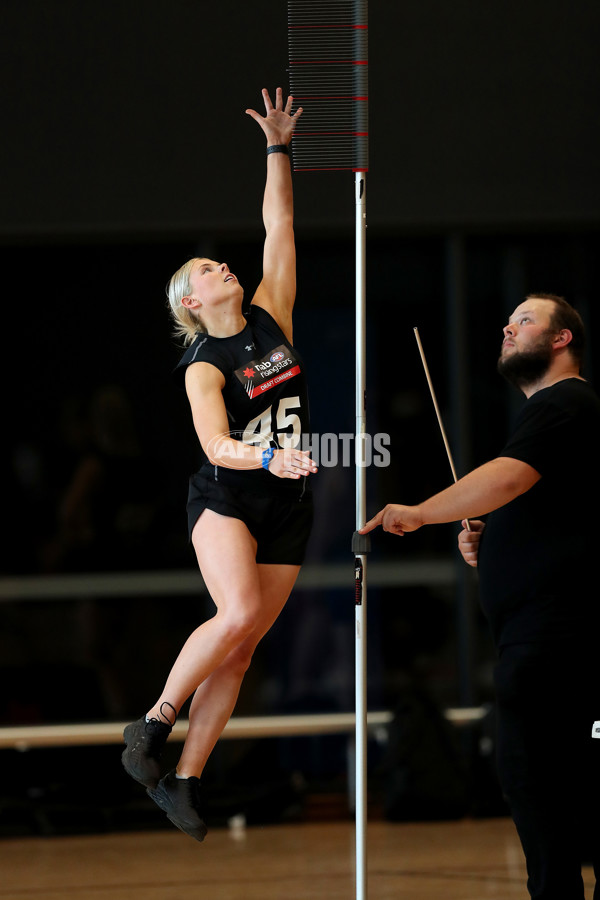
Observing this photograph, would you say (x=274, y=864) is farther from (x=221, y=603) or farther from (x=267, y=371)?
(x=267, y=371)

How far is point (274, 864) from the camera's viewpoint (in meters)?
4.71

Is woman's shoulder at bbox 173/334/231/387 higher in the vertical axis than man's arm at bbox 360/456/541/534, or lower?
higher

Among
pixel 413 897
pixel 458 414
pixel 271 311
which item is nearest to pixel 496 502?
pixel 271 311

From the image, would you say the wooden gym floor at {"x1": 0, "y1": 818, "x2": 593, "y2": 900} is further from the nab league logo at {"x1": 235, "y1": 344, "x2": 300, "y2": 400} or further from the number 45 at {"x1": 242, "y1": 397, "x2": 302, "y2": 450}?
the nab league logo at {"x1": 235, "y1": 344, "x2": 300, "y2": 400}

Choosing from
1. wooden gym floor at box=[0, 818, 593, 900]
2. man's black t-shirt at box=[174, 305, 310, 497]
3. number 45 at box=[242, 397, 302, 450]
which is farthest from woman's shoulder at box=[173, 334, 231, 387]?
wooden gym floor at box=[0, 818, 593, 900]

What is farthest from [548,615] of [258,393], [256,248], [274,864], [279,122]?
[256,248]

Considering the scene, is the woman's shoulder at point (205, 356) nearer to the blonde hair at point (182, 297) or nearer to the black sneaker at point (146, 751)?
the blonde hair at point (182, 297)

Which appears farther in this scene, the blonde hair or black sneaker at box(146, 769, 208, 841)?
the blonde hair

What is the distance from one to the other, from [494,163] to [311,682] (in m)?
2.78

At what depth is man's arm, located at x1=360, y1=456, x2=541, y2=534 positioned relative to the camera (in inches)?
112

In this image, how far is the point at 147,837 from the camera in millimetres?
5215

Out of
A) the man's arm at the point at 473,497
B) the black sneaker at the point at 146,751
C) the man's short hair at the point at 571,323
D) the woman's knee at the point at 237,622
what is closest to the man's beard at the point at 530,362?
the man's short hair at the point at 571,323

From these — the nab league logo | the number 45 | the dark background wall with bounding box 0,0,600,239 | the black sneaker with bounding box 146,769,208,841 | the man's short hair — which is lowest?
the black sneaker with bounding box 146,769,208,841

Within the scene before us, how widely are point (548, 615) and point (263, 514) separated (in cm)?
80
